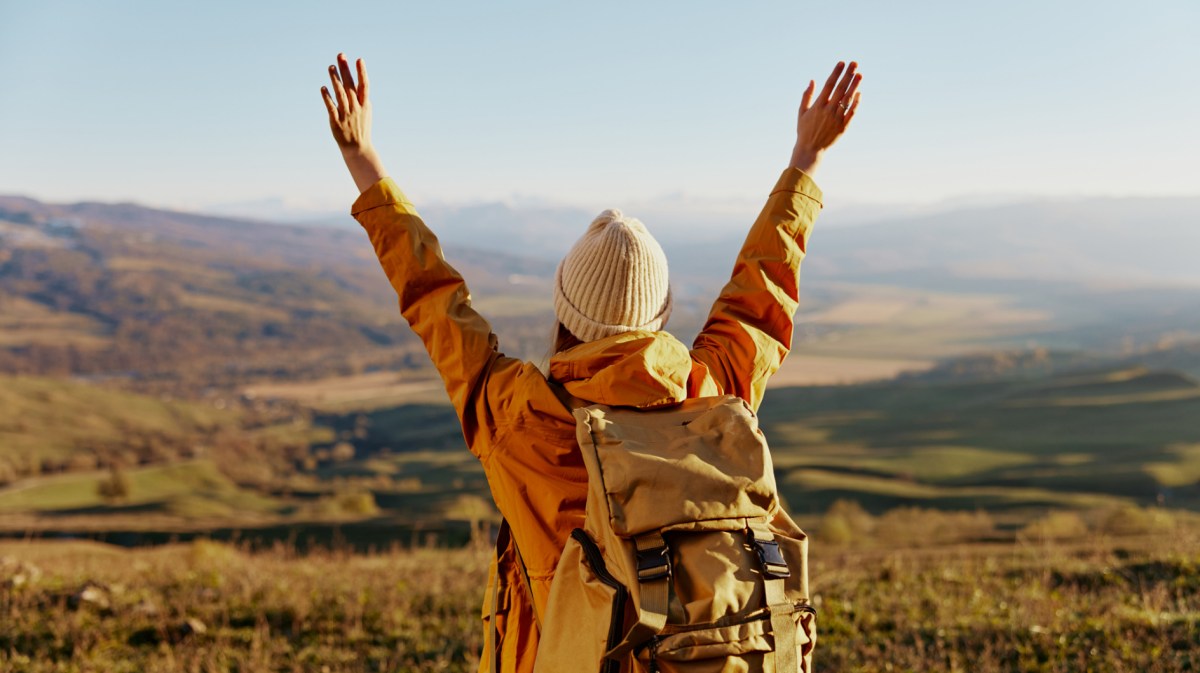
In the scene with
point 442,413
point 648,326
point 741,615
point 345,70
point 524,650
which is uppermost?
point 345,70

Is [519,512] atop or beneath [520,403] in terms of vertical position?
beneath

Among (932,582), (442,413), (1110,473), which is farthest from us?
(442,413)

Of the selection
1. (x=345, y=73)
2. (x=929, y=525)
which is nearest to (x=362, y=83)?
(x=345, y=73)

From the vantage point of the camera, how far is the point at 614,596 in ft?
6.93

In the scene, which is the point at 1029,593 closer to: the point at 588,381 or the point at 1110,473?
the point at 588,381

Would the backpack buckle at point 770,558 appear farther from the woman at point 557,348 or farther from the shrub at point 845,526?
the shrub at point 845,526

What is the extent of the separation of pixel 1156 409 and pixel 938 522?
180ft

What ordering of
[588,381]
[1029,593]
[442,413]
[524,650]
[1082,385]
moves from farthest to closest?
1. [442,413]
2. [1082,385]
3. [1029,593]
4. [524,650]
5. [588,381]

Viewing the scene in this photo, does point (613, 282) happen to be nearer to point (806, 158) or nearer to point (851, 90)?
point (806, 158)

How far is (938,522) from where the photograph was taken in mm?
39625

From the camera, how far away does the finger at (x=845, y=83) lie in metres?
3.67

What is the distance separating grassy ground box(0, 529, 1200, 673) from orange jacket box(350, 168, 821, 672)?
9.67 ft

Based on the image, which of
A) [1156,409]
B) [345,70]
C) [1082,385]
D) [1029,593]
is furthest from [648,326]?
[1082,385]

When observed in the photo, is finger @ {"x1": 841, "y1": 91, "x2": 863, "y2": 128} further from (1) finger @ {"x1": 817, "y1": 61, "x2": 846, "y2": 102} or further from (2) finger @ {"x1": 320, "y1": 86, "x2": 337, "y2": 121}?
(2) finger @ {"x1": 320, "y1": 86, "x2": 337, "y2": 121}
